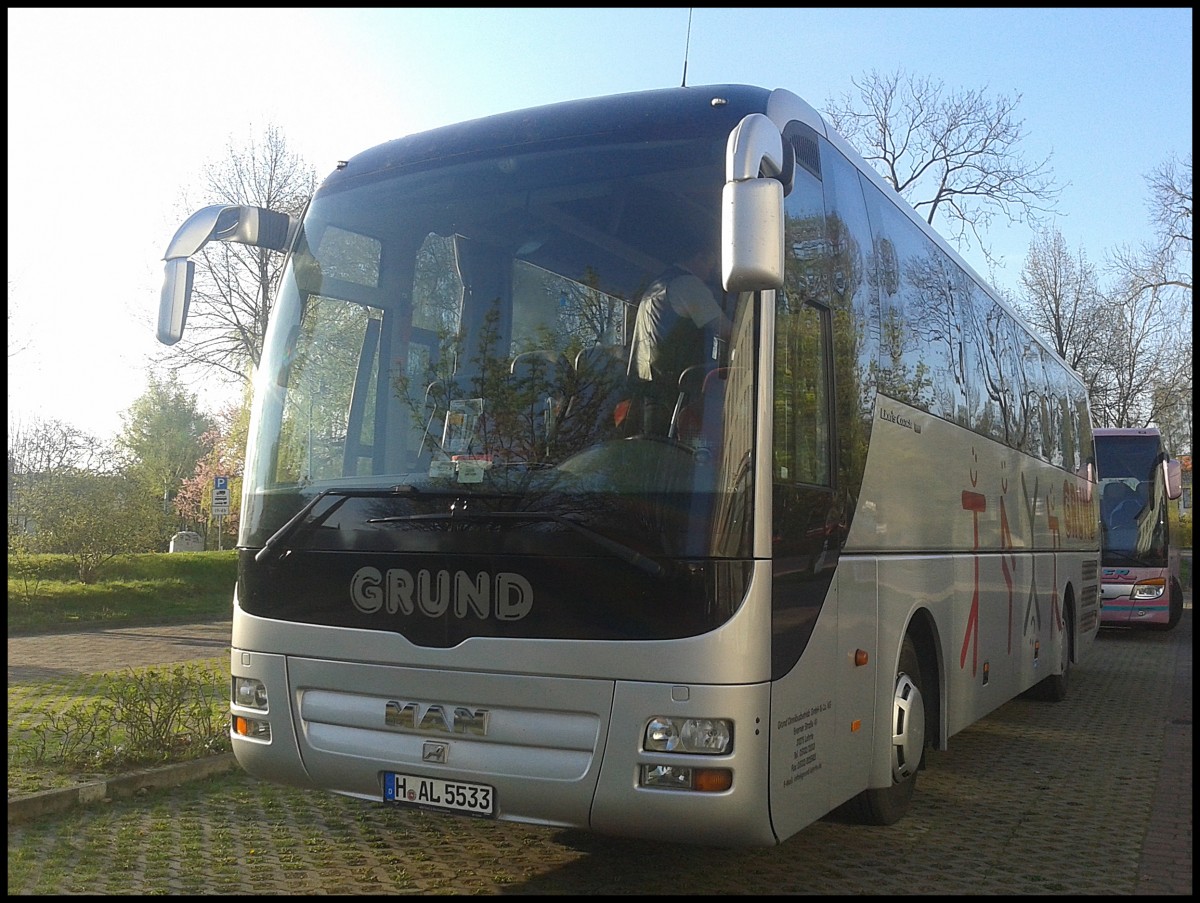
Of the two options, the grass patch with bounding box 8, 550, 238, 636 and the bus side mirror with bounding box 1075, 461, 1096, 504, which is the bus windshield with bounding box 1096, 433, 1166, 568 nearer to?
the bus side mirror with bounding box 1075, 461, 1096, 504

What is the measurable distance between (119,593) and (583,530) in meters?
21.8

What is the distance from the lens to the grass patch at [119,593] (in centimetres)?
2252

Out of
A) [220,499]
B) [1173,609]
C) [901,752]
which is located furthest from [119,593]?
[901,752]

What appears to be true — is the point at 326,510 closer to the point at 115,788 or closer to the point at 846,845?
the point at 115,788

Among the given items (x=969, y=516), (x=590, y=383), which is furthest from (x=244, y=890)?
(x=969, y=516)

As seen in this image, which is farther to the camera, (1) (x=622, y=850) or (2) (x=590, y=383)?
(1) (x=622, y=850)

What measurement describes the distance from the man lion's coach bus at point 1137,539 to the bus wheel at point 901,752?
634 inches

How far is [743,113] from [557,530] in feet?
6.82

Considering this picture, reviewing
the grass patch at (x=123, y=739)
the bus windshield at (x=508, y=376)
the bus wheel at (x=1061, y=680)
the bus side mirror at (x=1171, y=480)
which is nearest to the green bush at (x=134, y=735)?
the grass patch at (x=123, y=739)

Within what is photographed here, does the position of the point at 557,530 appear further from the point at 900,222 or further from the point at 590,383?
the point at 900,222

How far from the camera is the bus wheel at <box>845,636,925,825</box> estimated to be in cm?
671

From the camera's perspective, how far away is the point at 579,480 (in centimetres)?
516

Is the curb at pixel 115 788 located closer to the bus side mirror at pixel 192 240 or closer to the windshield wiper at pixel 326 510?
the windshield wiper at pixel 326 510

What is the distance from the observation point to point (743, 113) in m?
5.59
